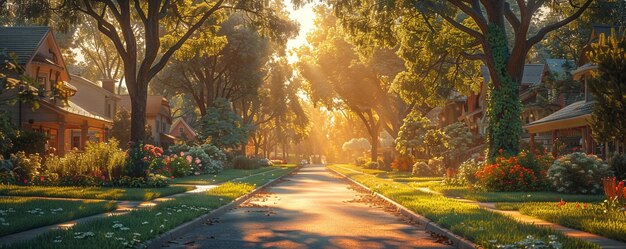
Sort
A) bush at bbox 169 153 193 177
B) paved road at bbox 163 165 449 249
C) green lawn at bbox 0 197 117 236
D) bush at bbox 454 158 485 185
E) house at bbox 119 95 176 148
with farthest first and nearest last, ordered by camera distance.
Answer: house at bbox 119 95 176 148, bush at bbox 169 153 193 177, bush at bbox 454 158 485 185, green lawn at bbox 0 197 117 236, paved road at bbox 163 165 449 249

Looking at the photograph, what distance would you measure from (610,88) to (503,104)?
13636 mm

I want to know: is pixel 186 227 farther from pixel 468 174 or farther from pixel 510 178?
pixel 468 174

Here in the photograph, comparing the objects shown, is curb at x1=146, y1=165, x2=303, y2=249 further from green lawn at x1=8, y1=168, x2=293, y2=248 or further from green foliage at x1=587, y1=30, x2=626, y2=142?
green foliage at x1=587, y1=30, x2=626, y2=142

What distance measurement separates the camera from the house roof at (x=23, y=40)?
36444mm

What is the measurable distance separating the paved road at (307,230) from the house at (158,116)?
5208 cm

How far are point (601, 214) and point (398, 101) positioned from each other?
159ft

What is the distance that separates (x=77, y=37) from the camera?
256ft

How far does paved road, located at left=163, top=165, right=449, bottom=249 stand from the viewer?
1110 centimetres

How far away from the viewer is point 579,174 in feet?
70.9

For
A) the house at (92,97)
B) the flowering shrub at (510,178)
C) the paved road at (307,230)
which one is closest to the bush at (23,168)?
the paved road at (307,230)

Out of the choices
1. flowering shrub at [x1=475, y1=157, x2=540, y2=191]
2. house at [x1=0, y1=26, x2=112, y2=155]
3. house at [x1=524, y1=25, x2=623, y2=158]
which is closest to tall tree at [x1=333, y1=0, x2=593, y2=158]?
flowering shrub at [x1=475, y1=157, x2=540, y2=191]

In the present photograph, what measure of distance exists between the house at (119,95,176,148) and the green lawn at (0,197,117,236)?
52.1 m

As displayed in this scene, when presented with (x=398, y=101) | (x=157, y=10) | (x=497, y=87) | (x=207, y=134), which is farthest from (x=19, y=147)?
(x=398, y=101)

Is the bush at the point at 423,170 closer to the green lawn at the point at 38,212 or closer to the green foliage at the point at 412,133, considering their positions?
the green foliage at the point at 412,133
